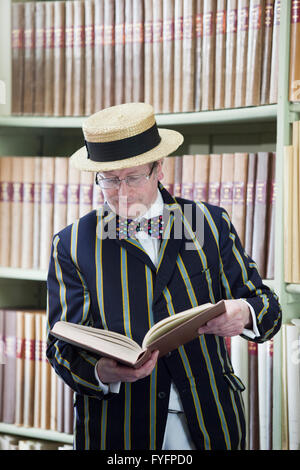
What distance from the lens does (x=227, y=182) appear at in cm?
169

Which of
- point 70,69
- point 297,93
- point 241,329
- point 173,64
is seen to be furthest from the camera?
point 70,69

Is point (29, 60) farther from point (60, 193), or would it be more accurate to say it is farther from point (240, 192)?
point (240, 192)

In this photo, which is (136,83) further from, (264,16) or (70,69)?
(264,16)

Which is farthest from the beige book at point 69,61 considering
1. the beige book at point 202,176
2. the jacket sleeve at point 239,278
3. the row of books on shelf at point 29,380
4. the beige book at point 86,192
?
A: the jacket sleeve at point 239,278

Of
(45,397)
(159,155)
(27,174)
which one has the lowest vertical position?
(45,397)

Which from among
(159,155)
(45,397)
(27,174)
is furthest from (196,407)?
(27,174)

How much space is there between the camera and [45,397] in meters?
1.88

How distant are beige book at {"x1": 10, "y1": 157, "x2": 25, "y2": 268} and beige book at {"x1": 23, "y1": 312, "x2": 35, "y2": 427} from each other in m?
0.19

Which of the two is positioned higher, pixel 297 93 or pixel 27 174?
pixel 297 93

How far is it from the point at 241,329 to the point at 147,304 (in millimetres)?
→ 202

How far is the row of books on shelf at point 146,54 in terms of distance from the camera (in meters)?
1.63

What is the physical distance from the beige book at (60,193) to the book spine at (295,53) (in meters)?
0.72

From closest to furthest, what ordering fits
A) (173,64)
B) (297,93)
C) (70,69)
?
(297,93) < (173,64) < (70,69)

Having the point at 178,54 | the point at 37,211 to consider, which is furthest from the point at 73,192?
the point at 178,54
